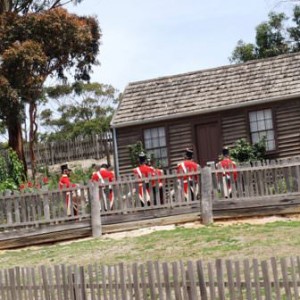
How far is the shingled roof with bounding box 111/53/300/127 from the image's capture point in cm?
3047

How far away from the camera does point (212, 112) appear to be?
30969mm

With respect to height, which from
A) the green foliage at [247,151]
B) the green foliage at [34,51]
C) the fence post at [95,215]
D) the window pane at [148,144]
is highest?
the green foliage at [34,51]

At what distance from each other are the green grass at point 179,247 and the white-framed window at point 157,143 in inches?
519

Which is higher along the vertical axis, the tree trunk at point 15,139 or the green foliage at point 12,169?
the tree trunk at point 15,139

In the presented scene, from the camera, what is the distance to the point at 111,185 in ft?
63.2

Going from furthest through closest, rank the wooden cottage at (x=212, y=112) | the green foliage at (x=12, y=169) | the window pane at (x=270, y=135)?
the green foliage at (x=12, y=169), the window pane at (x=270, y=135), the wooden cottage at (x=212, y=112)

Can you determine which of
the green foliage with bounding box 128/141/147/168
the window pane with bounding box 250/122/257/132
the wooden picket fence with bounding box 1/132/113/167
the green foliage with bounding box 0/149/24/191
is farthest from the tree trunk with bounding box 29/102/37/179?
the window pane with bounding box 250/122/257/132

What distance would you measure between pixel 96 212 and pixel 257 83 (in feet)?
44.3

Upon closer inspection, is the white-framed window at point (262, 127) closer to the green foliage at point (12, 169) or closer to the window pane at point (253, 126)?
the window pane at point (253, 126)

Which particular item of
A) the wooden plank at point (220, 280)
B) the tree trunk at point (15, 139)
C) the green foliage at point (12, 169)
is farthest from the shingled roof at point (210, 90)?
the wooden plank at point (220, 280)

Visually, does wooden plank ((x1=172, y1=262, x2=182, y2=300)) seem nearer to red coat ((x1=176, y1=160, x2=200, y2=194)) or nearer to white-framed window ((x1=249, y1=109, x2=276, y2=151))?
red coat ((x1=176, y1=160, x2=200, y2=194))

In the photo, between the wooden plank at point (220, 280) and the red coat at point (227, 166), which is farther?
the red coat at point (227, 166)

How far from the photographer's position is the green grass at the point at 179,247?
1530 centimetres

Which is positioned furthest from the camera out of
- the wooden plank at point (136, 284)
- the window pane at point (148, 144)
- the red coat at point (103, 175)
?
the window pane at point (148, 144)
